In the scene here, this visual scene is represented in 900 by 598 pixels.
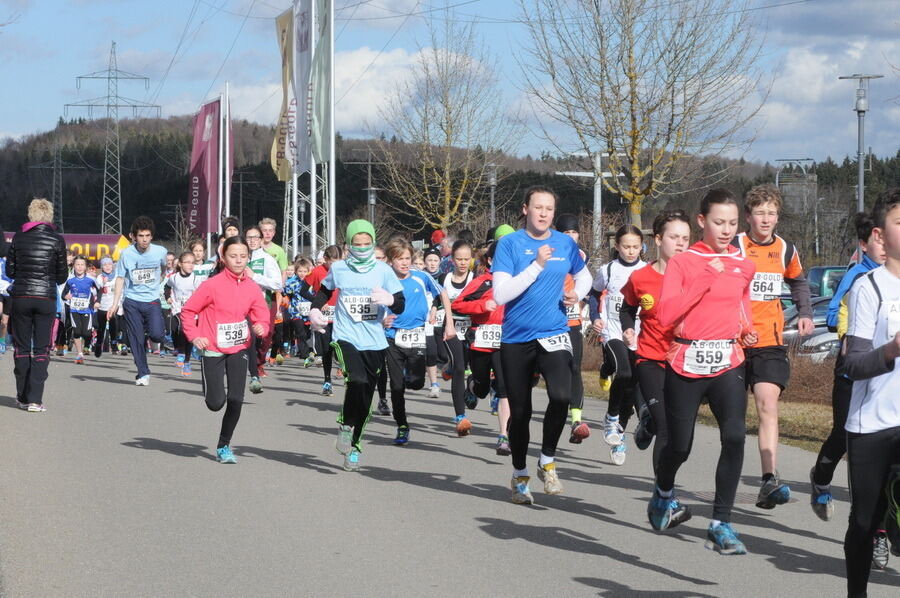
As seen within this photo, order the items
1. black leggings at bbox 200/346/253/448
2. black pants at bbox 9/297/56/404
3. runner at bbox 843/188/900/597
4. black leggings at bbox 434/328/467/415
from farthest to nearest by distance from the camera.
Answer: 1. black pants at bbox 9/297/56/404
2. black leggings at bbox 434/328/467/415
3. black leggings at bbox 200/346/253/448
4. runner at bbox 843/188/900/597

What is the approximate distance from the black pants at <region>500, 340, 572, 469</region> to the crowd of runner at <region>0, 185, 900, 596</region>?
0.01 metres

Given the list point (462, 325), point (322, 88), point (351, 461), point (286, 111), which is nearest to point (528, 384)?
point (351, 461)

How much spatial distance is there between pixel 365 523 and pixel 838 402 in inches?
115

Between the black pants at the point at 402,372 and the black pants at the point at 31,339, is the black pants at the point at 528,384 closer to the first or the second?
the black pants at the point at 402,372

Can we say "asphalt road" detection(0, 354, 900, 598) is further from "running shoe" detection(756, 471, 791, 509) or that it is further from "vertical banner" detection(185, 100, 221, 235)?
"vertical banner" detection(185, 100, 221, 235)

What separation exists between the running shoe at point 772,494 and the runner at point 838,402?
0.52 ft

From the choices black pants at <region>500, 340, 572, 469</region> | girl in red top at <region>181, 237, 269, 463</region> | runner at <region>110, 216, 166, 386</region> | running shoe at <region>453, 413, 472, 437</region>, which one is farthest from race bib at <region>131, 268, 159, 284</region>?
black pants at <region>500, 340, 572, 469</region>

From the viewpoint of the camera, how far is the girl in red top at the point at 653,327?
797 cm

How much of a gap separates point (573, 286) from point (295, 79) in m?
21.5

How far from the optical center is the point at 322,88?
2788cm

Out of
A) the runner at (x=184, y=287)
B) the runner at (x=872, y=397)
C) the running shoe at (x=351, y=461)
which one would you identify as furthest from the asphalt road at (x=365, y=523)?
the runner at (x=184, y=287)

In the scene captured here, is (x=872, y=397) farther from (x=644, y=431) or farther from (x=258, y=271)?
(x=258, y=271)

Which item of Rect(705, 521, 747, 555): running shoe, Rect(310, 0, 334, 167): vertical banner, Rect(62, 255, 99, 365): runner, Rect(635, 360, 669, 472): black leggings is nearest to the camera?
Rect(705, 521, 747, 555): running shoe

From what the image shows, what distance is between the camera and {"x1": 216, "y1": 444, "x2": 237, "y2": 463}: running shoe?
32.6 feet
